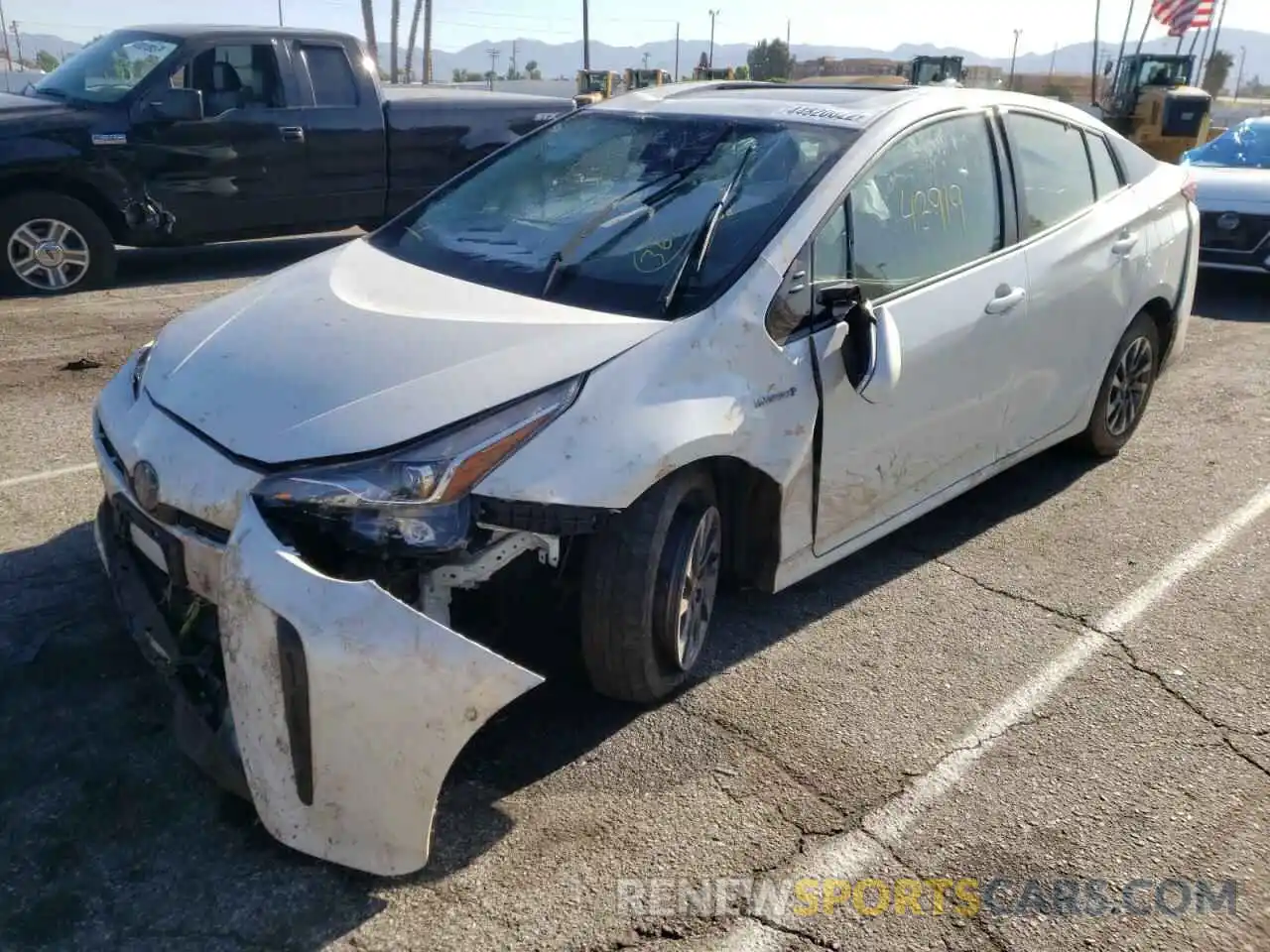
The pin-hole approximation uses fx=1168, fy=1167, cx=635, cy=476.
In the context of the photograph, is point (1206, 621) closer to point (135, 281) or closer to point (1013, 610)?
point (1013, 610)

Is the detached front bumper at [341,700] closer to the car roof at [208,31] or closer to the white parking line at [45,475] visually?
the white parking line at [45,475]

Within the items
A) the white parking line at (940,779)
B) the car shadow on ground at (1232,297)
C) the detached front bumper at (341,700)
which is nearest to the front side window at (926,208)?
the white parking line at (940,779)

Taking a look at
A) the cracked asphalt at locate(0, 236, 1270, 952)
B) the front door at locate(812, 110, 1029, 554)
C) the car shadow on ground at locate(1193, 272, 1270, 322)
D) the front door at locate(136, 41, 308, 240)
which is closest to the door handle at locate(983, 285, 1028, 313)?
the front door at locate(812, 110, 1029, 554)

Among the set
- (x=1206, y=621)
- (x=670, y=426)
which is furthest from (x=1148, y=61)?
(x=670, y=426)

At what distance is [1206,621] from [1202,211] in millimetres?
6567

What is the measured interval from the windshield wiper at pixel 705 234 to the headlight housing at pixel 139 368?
1502 mm

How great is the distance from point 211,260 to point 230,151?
1462mm

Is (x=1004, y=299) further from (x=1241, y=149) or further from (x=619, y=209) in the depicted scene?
(x=1241, y=149)

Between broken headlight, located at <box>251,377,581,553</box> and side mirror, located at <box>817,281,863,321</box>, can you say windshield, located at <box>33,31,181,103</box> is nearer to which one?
side mirror, located at <box>817,281,863,321</box>

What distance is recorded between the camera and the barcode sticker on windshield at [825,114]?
3891 mm

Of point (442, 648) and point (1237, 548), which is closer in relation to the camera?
point (442, 648)

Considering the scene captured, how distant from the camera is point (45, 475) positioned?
489 centimetres

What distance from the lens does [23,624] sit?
364cm

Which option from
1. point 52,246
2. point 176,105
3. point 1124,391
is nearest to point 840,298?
point 1124,391
